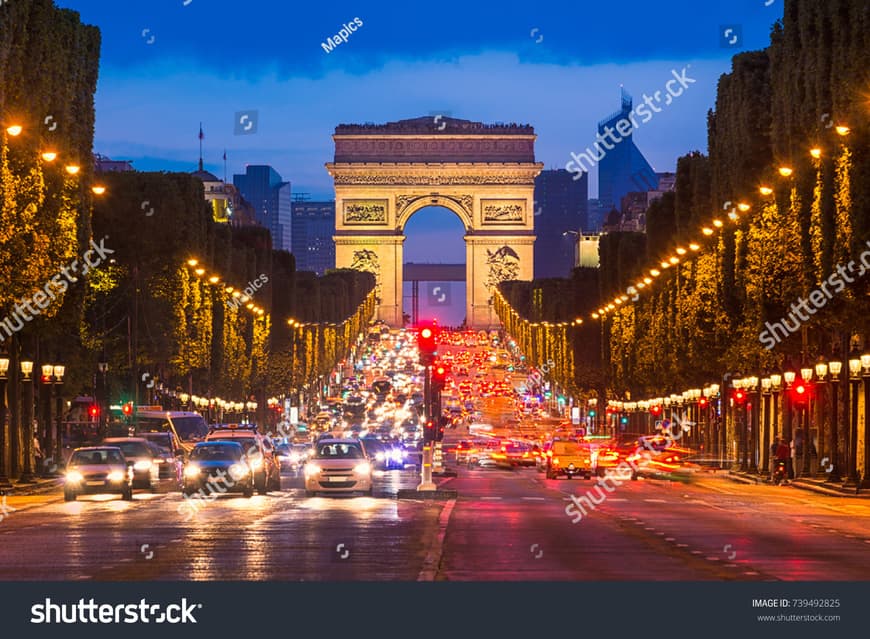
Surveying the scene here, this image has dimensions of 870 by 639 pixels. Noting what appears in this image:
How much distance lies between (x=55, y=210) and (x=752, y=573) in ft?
125

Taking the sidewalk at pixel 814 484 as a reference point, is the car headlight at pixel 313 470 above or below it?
above

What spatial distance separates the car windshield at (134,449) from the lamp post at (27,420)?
3873 mm

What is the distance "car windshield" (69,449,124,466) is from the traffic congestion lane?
5.17m

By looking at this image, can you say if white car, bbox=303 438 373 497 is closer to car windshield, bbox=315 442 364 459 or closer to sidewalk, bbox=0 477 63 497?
car windshield, bbox=315 442 364 459

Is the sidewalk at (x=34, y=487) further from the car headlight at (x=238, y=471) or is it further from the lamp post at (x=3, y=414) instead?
the car headlight at (x=238, y=471)

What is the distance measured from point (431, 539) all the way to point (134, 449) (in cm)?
2810

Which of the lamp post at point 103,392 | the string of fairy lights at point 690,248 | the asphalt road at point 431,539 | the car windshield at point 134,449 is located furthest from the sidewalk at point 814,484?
the lamp post at point 103,392

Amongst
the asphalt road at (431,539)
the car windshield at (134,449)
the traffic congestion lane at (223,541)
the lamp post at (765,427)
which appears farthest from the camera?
the lamp post at (765,427)

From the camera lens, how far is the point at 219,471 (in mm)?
47406

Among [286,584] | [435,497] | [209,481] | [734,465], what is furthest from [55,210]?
[286,584]

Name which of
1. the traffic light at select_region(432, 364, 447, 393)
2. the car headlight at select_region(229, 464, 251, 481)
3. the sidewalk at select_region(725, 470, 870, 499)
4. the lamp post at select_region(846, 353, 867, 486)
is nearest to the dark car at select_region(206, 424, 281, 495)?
the car headlight at select_region(229, 464, 251, 481)

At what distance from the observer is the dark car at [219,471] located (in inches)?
1857

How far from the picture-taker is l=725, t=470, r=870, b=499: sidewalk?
52250mm

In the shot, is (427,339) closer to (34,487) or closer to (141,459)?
(141,459)
